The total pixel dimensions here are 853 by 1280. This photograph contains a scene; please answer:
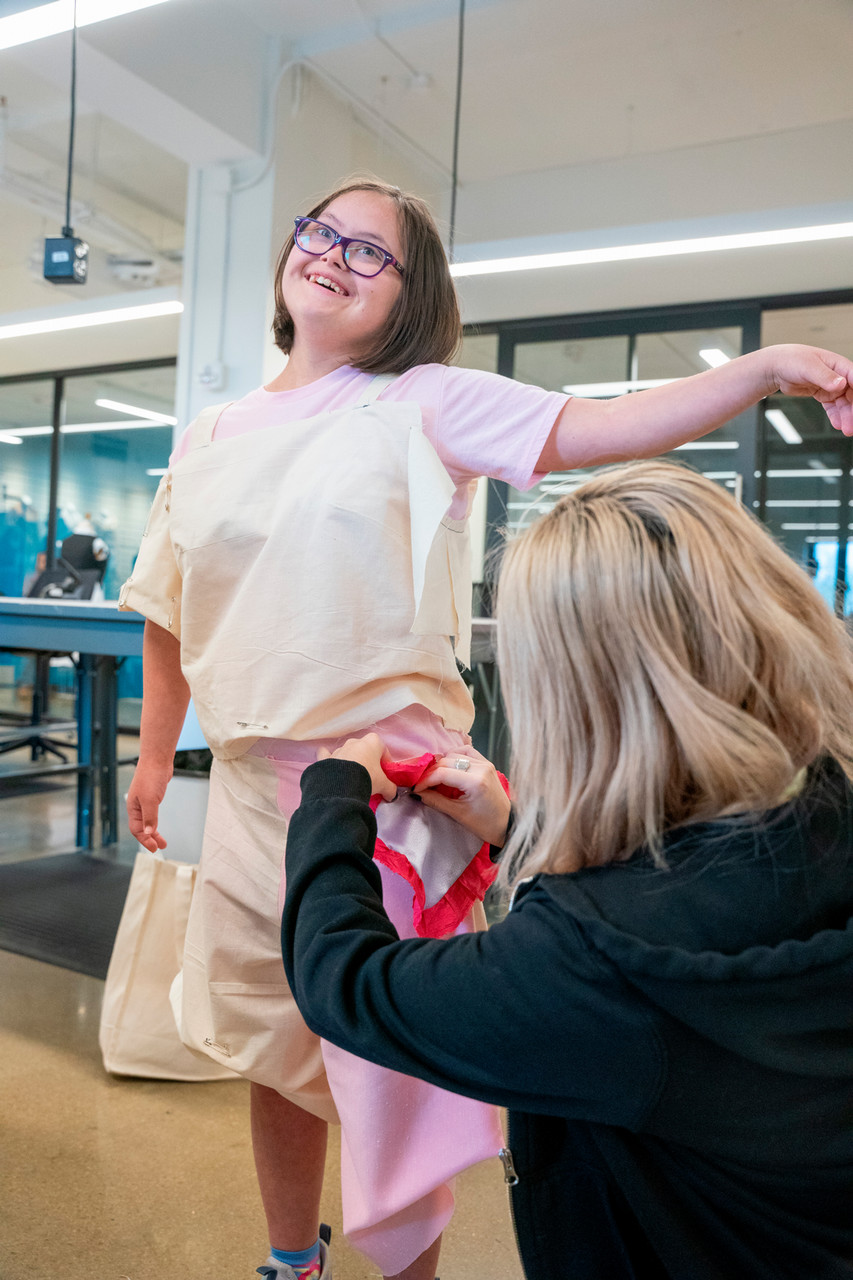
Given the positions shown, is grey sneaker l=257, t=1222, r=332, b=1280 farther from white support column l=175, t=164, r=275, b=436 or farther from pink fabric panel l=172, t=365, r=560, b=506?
white support column l=175, t=164, r=275, b=436

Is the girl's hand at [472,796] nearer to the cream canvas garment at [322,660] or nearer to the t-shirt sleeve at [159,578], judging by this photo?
the cream canvas garment at [322,660]

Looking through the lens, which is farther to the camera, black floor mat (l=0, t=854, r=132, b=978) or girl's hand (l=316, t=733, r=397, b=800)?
black floor mat (l=0, t=854, r=132, b=978)

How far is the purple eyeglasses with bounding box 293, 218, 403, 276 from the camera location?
1.02 metres

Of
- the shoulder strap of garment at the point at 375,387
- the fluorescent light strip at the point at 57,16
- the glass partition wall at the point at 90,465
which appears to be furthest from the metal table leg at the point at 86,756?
the glass partition wall at the point at 90,465

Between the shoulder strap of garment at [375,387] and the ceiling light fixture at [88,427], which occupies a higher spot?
the ceiling light fixture at [88,427]

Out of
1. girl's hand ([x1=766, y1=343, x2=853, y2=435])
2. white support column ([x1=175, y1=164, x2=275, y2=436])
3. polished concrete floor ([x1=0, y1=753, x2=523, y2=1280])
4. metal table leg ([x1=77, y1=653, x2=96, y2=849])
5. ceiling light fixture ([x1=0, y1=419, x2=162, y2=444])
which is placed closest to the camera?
girl's hand ([x1=766, y1=343, x2=853, y2=435])

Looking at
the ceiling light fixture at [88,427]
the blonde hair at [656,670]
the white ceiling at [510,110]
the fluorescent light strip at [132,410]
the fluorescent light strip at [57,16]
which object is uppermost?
the white ceiling at [510,110]

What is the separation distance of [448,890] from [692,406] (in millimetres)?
497

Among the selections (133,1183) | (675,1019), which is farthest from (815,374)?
(133,1183)

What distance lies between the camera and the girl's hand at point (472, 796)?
877 mm


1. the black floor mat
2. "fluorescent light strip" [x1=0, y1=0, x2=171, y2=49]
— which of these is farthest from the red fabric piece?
"fluorescent light strip" [x1=0, y1=0, x2=171, y2=49]

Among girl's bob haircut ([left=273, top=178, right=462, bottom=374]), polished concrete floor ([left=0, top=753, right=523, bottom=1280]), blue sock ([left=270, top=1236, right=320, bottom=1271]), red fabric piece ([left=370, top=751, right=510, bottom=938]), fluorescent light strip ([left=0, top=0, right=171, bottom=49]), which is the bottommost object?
polished concrete floor ([left=0, top=753, right=523, bottom=1280])

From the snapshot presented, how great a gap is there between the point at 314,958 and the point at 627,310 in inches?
236

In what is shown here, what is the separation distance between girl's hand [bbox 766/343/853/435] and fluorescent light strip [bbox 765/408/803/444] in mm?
6193
